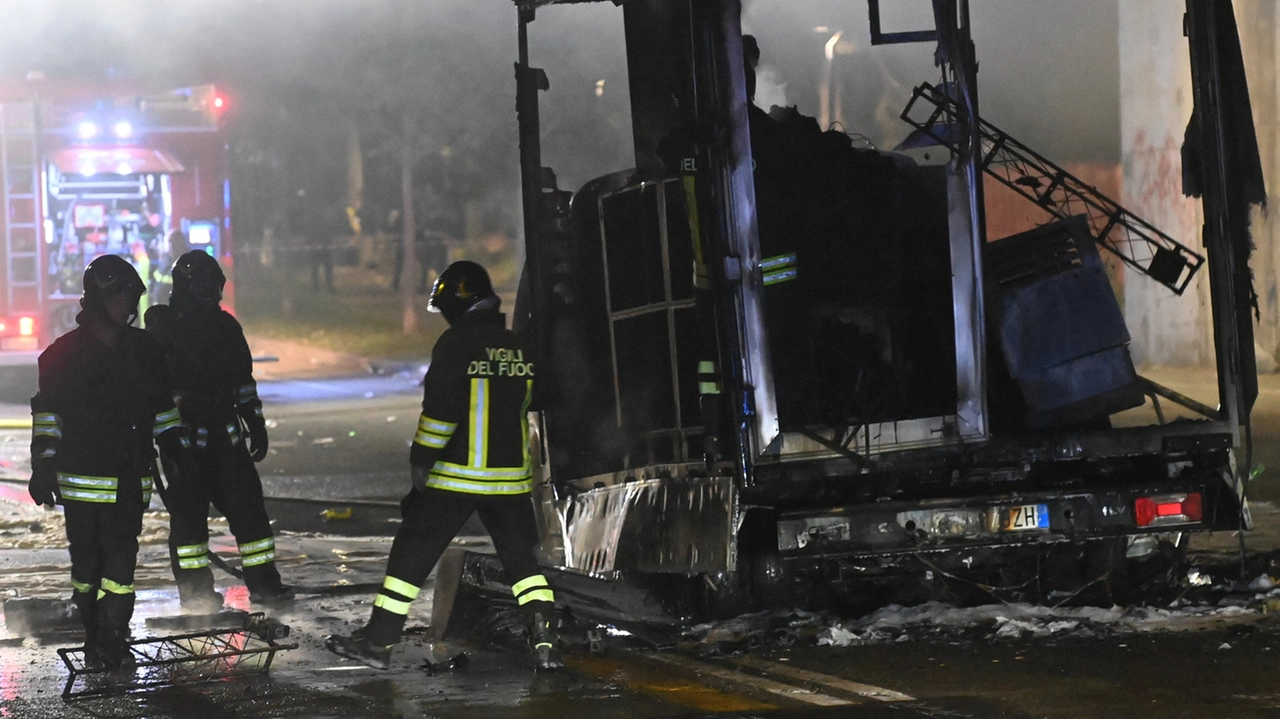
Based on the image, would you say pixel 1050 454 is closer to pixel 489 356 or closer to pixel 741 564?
pixel 741 564

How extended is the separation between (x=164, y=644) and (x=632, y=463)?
5.96ft

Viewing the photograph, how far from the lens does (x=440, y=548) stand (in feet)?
16.9

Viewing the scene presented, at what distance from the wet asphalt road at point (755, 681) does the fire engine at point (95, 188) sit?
13.7 m

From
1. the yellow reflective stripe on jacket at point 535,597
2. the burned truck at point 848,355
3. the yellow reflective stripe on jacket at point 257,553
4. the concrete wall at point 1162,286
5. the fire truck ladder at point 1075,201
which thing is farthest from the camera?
the yellow reflective stripe on jacket at point 257,553

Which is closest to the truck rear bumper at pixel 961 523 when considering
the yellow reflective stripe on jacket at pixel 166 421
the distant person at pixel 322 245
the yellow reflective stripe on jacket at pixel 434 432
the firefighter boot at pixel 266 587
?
the yellow reflective stripe on jacket at pixel 434 432

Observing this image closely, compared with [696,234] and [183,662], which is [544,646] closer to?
[183,662]

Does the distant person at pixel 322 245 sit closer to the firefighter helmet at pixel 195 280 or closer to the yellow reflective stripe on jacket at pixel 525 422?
the firefighter helmet at pixel 195 280

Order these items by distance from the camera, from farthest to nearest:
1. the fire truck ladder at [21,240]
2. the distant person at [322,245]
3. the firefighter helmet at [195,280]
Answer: the distant person at [322,245]
the fire truck ladder at [21,240]
the firefighter helmet at [195,280]

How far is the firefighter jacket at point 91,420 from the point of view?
532 centimetres

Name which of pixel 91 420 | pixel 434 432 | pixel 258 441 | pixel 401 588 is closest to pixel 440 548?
pixel 401 588

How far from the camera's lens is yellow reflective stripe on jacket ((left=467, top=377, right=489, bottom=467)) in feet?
16.8

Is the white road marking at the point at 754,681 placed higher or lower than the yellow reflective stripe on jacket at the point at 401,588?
lower

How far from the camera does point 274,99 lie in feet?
116

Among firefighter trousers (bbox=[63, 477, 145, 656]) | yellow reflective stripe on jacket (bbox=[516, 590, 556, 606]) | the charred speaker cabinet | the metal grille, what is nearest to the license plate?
the charred speaker cabinet
